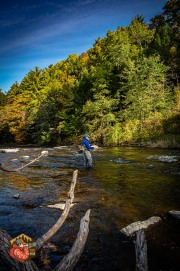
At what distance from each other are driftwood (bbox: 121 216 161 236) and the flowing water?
136 mm

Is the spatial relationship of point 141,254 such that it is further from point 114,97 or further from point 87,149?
point 114,97

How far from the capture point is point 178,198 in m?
6.64

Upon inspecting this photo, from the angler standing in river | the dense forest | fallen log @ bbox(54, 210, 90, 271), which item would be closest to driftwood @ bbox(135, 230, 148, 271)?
fallen log @ bbox(54, 210, 90, 271)

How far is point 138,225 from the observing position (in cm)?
484

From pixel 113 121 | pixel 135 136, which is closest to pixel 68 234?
pixel 135 136

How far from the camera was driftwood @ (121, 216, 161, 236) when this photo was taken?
4.60 m

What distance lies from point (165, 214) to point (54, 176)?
5913 mm

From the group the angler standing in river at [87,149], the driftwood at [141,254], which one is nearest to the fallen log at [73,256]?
the driftwood at [141,254]

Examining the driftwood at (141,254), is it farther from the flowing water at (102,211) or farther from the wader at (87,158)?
the wader at (87,158)

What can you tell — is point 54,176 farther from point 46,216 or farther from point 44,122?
point 44,122
